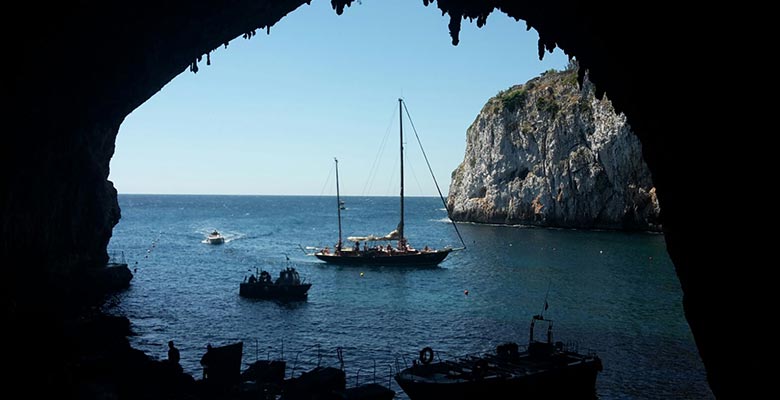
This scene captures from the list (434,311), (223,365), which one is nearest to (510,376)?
(223,365)

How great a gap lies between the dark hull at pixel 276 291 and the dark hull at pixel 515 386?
25229 mm

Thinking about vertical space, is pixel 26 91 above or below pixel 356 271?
above

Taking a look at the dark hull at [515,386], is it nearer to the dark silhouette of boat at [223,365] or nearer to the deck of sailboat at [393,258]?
the dark silhouette of boat at [223,365]

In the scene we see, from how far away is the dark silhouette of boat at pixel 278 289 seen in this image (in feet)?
160

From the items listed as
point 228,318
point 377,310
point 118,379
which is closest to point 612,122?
point 377,310

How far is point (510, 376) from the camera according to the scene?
24016 millimetres

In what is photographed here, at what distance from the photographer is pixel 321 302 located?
160 ft

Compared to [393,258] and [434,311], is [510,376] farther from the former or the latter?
[393,258]

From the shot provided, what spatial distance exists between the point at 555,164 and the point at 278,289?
258 feet

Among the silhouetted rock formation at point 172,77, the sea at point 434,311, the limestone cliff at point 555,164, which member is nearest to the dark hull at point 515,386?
the sea at point 434,311

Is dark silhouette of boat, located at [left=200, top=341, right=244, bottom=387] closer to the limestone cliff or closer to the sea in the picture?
the sea

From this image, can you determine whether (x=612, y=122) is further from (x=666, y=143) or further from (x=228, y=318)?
(x=666, y=143)

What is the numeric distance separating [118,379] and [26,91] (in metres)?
12.8

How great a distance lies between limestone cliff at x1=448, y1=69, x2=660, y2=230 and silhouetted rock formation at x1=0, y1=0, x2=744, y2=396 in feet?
274
